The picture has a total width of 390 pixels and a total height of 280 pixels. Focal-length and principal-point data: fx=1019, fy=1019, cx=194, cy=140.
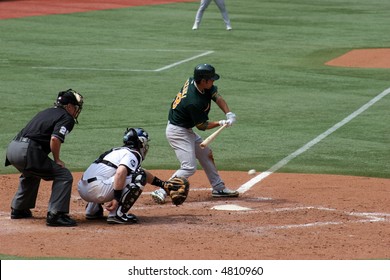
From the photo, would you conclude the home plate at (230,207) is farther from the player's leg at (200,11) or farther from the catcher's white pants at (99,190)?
the player's leg at (200,11)

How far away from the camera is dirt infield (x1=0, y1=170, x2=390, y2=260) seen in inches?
385

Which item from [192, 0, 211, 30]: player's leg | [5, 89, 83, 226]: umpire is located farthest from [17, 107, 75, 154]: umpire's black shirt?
[192, 0, 211, 30]: player's leg

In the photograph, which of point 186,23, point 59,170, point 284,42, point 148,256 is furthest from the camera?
point 186,23

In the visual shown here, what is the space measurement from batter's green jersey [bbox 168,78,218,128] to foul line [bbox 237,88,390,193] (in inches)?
50.7

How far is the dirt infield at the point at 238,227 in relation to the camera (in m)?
9.77

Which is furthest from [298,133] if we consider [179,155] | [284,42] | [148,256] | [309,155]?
[284,42]

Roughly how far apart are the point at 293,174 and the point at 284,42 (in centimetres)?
1453

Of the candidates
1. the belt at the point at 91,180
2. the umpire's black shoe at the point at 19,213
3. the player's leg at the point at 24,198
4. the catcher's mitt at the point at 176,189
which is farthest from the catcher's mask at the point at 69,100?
the catcher's mitt at the point at 176,189

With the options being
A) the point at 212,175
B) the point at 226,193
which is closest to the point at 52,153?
the point at 212,175

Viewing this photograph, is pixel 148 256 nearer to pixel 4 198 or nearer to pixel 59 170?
pixel 59 170

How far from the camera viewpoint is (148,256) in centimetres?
951

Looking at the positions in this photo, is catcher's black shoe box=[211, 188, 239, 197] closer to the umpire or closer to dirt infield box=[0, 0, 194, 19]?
the umpire

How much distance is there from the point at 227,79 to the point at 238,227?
1124 cm

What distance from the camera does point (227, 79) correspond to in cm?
2195
